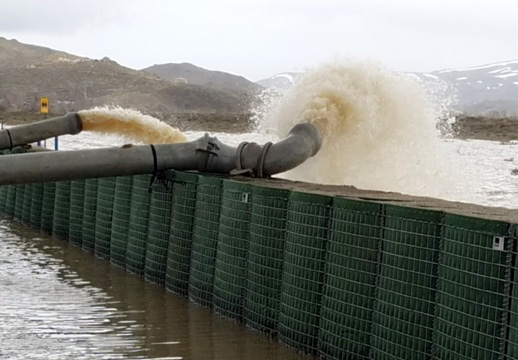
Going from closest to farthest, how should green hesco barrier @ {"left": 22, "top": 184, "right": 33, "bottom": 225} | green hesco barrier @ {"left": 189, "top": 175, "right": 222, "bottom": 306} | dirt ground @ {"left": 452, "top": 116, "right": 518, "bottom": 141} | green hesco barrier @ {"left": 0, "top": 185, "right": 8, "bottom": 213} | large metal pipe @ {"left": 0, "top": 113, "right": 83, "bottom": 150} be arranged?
green hesco barrier @ {"left": 189, "top": 175, "right": 222, "bottom": 306} < large metal pipe @ {"left": 0, "top": 113, "right": 83, "bottom": 150} < green hesco barrier @ {"left": 22, "top": 184, "right": 33, "bottom": 225} < green hesco barrier @ {"left": 0, "top": 185, "right": 8, "bottom": 213} < dirt ground @ {"left": 452, "top": 116, "right": 518, "bottom": 141}

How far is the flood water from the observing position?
33.8 ft

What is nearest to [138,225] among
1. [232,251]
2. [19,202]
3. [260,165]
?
[260,165]

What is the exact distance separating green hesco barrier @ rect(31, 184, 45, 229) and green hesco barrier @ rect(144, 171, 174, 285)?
6674 millimetres

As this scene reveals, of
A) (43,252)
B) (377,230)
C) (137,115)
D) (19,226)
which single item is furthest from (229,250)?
(19,226)

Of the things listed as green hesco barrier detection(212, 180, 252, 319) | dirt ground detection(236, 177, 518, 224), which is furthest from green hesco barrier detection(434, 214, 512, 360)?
green hesco barrier detection(212, 180, 252, 319)

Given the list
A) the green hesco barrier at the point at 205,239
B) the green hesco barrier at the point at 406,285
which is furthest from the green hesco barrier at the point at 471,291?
the green hesco barrier at the point at 205,239

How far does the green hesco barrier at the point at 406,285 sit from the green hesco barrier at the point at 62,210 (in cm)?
1095

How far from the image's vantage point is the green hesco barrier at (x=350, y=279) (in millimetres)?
9023

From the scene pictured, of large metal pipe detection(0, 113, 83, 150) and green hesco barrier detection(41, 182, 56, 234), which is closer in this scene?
large metal pipe detection(0, 113, 83, 150)

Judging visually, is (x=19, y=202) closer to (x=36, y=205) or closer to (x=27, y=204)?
(x=27, y=204)

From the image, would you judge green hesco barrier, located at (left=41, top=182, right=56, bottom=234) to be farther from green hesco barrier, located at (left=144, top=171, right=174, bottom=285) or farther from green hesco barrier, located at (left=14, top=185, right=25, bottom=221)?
green hesco barrier, located at (left=144, top=171, right=174, bottom=285)

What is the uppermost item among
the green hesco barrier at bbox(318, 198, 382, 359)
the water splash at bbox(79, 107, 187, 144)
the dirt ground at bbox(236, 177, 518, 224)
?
the water splash at bbox(79, 107, 187, 144)

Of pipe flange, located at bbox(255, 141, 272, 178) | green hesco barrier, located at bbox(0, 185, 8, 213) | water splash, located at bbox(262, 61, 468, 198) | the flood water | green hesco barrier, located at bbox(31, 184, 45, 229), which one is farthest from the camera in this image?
green hesco barrier, located at bbox(0, 185, 8, 213)

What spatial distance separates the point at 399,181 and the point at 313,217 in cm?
916
